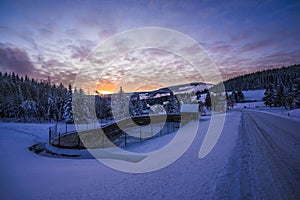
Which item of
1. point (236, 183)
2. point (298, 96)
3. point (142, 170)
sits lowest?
point (142, 170)

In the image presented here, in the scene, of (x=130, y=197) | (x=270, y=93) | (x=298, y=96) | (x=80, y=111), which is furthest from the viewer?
(x=270, y=93)

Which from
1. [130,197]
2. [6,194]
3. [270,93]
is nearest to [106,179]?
[130,197]

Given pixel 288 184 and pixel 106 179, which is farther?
pixel 106 179

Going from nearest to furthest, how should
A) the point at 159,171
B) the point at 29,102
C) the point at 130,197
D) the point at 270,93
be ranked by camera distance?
1. the point at 130,197
2. the point at 159,171
3. the point at 29,102
4. the point at 270,93

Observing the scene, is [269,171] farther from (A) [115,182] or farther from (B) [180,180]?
(A) [115,182]

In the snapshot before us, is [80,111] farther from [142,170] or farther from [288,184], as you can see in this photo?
[288,184]

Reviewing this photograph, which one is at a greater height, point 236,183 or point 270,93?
point 270,93

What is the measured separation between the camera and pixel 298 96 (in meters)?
44.8

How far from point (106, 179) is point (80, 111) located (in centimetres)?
3422

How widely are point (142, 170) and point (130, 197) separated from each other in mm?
2172

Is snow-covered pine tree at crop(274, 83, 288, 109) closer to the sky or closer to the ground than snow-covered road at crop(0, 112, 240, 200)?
closer to the sky

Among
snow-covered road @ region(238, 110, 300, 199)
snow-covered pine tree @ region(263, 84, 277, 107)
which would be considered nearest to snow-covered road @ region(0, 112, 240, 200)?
snow-covered road @ region(238, 110, 300, 199)

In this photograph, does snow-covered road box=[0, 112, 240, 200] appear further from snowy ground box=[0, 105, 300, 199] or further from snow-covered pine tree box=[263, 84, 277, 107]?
snow-covered pine tree box=[263, 84, 277, 107]

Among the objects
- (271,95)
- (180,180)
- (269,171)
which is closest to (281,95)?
(271,95)
